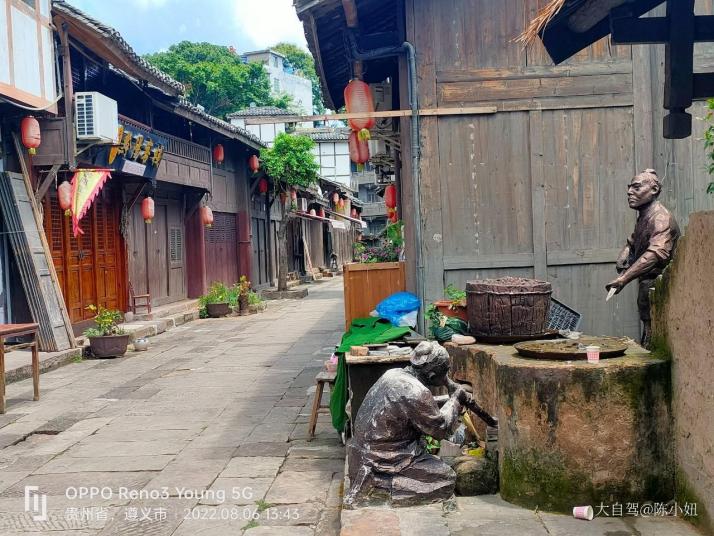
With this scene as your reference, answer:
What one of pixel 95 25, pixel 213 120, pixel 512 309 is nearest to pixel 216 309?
pixel 213 120

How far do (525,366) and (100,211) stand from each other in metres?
13.1

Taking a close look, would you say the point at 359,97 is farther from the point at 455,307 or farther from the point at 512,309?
the point at 512,309

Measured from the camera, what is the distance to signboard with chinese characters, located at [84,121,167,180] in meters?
13.9

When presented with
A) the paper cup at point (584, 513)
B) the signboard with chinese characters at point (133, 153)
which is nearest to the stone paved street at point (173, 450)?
the paper cup at point (584, 513)

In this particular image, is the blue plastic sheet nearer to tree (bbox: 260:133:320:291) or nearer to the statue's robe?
the statue's robe

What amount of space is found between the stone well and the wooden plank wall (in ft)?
12.8

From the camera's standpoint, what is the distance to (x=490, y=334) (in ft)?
20.4

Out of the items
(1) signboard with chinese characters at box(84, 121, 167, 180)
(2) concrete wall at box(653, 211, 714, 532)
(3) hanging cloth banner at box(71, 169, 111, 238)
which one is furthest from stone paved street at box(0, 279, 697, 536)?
(1) signboard with chinese characters at box(84, 121, 167, 180)

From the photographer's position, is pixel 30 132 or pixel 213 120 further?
pixel 213 120

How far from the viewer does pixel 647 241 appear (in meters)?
5.90

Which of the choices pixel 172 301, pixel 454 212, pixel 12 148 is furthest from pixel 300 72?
pixel 454 212

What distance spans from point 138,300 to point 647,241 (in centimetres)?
1360

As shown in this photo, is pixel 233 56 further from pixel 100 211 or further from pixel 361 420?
pixel 361 420

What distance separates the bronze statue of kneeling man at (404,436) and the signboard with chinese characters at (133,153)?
1031 centimetres
